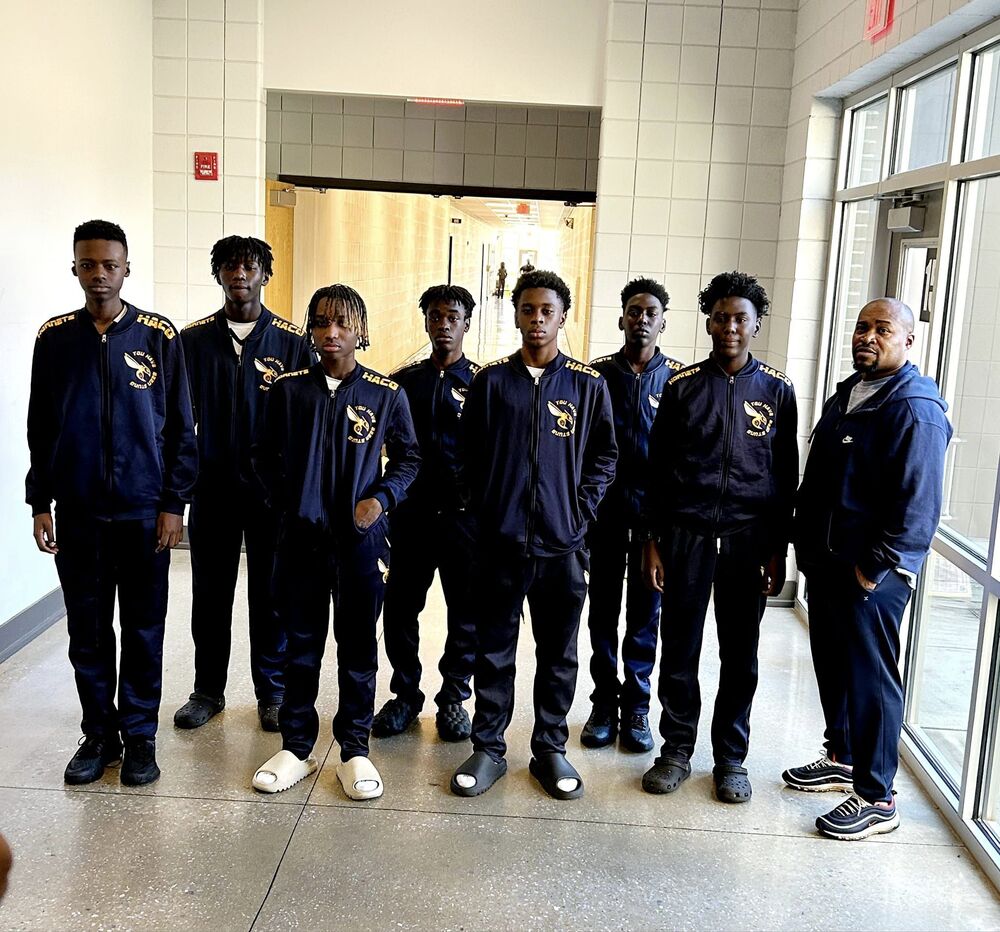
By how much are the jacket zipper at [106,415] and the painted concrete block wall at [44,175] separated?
1.37 metres

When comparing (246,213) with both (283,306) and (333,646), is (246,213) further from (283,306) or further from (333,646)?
(333,646)

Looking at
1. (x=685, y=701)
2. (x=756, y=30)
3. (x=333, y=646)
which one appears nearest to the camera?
(x=685, y=701)

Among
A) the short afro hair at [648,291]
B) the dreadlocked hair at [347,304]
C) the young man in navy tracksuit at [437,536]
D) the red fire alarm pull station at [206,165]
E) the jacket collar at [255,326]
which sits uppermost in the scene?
the red fire alarm pull station at [206,165]

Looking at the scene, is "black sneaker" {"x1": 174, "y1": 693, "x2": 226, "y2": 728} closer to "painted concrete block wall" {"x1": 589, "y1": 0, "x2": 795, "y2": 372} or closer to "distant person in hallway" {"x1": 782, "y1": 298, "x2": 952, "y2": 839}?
"distant person in hallway" {"x1": 782, "y1": 298, "x2": 952, "y2": 839}

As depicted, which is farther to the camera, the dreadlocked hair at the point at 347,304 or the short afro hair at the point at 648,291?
the short afro hair at the point at 648,291

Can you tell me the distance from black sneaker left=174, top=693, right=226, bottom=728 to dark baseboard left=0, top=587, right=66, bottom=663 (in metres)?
0.98

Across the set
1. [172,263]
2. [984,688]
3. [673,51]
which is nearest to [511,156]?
[673,51]

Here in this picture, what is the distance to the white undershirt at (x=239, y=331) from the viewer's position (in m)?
3.62

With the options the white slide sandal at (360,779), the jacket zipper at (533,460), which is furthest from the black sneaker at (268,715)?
the jacket zipper at (533,460)

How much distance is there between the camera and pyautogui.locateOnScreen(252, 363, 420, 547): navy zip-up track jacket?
3.16 m

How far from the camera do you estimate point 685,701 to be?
3.49 metres

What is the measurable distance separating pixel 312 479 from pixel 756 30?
381cm

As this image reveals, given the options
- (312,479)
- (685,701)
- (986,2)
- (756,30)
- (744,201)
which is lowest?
(685,701)

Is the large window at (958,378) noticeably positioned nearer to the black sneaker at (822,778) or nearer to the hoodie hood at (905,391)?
the black sneaker at (822,778)
